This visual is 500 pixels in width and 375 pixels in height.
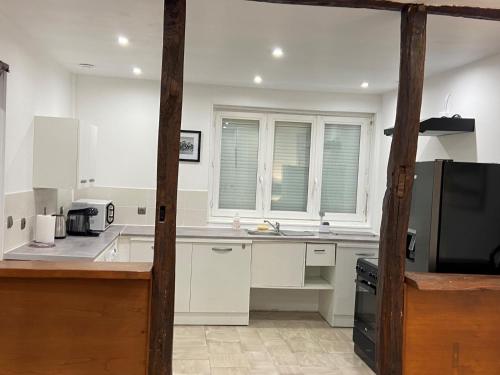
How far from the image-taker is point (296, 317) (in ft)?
16.3

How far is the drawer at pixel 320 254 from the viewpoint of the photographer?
461 cm

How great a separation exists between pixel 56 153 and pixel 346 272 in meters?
2.96

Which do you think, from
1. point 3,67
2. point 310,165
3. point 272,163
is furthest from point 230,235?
point 3,67

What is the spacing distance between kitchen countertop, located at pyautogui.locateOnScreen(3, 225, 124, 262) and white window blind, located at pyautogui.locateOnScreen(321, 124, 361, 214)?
254cm

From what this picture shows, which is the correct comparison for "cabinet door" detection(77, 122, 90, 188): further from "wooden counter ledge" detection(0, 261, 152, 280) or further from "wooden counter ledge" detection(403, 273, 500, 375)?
"wooden counter ledge" detection(403, 273, 500, 375)

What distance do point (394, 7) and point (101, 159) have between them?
3438 mm

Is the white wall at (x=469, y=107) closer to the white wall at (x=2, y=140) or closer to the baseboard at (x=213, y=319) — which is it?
the baseboard at (x=213, y=319)

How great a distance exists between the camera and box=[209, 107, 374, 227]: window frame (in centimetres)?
516

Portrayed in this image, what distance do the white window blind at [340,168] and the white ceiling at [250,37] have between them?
99 cm

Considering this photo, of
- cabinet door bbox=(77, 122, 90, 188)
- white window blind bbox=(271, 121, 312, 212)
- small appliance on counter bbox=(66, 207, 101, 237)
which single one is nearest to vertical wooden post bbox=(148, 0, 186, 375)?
cabinet door bbox=(77, 122, 90, 188)

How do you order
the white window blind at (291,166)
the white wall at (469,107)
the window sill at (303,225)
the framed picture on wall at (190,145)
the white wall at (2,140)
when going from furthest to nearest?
the white window blind at (291,166), the window sill at (303,225), the framed picture on wall at (190,145), the white wall at (469,107), the white wall at (2,140)

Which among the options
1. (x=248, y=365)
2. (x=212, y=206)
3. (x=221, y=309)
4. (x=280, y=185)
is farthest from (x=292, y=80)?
(x=248, y=365)

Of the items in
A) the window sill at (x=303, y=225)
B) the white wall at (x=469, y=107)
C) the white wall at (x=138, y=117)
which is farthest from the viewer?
the window sill at (x=303, y=225)

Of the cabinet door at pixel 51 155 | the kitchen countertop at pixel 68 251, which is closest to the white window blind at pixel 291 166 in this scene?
the kitchen countertop at pixel 68 251
